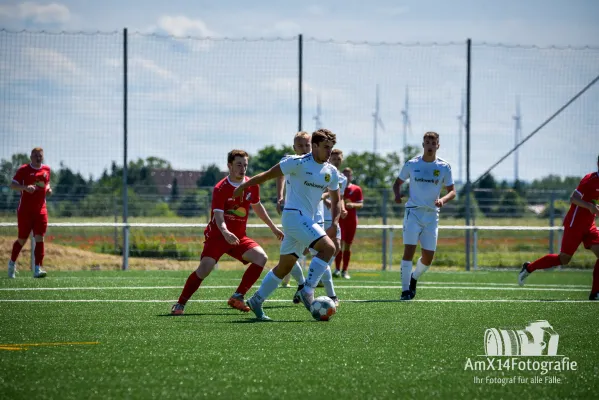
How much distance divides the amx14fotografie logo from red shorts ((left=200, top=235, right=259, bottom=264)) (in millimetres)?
3366

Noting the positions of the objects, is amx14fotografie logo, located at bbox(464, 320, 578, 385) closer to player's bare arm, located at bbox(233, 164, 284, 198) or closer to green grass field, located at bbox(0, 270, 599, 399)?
green grass field, located at bbox(0, 270, 599, 399)

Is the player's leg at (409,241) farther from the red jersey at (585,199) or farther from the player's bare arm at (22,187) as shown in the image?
the player's bare arm at (22,187)

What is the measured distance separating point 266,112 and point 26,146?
5.92 meters

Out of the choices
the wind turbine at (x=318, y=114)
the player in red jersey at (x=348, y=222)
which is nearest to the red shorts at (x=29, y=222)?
the player in red jersey at (x=348, y=222)

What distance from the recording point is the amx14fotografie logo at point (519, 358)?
6188 mm

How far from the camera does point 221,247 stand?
10.6m

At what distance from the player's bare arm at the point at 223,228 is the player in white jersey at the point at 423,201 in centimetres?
340

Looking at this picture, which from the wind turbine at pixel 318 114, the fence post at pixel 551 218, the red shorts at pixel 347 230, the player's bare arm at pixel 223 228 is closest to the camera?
the player's bare arm at pixel 223 228

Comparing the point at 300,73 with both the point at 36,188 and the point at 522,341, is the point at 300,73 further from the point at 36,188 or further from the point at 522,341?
the point at 522,341

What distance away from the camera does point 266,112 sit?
22234 mm

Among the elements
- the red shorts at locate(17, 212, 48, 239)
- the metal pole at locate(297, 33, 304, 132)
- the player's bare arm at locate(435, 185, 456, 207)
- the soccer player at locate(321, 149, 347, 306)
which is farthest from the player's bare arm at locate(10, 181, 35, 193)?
the player's bare arm at locate(435, 185, 456, 207)

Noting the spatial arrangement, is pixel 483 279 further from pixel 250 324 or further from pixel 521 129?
pixel 250 324

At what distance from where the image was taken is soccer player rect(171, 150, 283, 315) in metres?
10.4

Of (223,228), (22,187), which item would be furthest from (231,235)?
(22,187)
